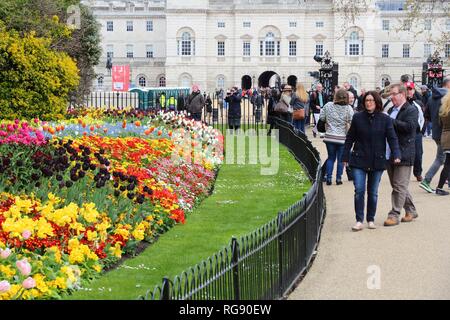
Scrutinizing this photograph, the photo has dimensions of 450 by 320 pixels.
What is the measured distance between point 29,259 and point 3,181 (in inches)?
111

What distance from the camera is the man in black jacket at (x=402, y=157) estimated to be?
12578mm

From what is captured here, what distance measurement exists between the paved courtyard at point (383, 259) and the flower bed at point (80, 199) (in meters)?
2.10

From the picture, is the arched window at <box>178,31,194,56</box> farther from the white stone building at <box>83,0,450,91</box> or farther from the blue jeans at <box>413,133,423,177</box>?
the blue jeans at <box>413,133,423,177</box>

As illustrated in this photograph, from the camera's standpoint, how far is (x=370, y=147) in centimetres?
1216

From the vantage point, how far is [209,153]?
63.8 ft

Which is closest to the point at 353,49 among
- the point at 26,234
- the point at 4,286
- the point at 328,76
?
the point at 328,76

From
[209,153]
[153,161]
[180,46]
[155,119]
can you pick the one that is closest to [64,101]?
[155,119]

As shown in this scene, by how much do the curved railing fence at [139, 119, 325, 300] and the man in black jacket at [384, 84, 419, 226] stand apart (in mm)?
1254

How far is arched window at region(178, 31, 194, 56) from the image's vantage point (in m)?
85.8

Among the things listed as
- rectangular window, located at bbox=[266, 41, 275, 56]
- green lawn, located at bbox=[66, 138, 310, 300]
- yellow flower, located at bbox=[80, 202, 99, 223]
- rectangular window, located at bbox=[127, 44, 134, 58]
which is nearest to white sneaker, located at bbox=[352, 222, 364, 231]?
green lawn, located at bbox=[66, 138, 310, 300]

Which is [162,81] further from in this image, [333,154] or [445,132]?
[445,132]

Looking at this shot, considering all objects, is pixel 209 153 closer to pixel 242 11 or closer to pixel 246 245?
pixel 246 245
